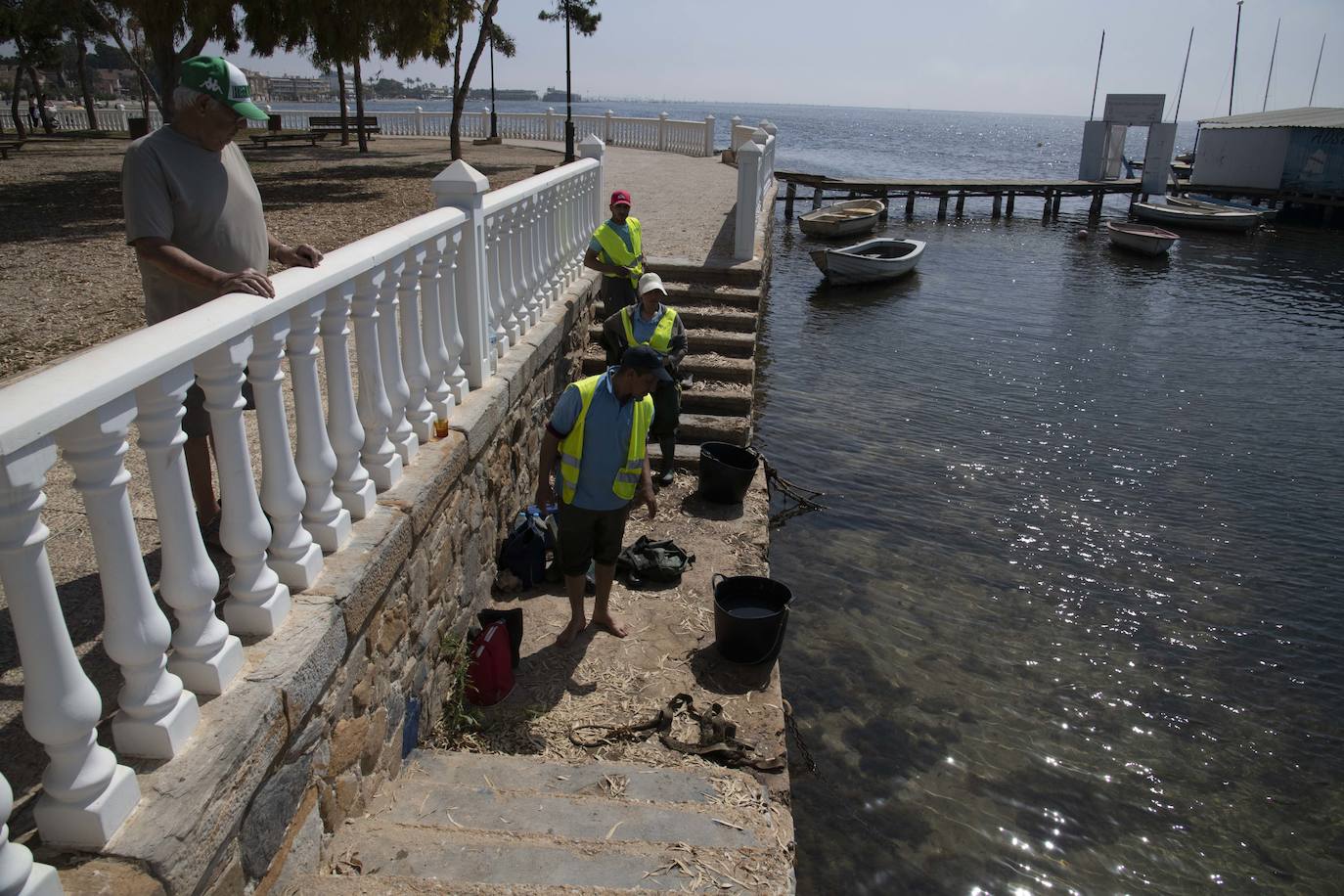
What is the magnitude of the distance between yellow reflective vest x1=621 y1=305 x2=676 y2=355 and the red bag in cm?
283

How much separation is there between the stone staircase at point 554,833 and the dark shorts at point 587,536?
1.50 meters

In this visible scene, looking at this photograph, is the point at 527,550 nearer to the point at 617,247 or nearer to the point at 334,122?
the point at 617,247

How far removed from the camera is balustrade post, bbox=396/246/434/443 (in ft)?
13.3

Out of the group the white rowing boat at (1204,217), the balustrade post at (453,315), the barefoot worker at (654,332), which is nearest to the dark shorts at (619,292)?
the barefoot worker at (654,332)

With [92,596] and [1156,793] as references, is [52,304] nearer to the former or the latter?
[92,596]

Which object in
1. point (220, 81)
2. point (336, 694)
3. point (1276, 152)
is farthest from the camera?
point (1276, 152)

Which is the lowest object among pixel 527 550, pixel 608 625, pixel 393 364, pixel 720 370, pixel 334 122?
pixel 608 625

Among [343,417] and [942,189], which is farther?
[942,189]

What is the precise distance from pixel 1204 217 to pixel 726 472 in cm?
3261

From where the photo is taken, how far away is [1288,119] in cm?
3953

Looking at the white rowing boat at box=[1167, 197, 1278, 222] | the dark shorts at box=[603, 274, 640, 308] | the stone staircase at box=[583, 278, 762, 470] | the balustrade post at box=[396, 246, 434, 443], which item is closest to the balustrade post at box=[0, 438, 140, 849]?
the balustrade post at box=[396, 246, 434, 443]

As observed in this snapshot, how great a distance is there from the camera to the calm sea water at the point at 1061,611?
17.5 ft

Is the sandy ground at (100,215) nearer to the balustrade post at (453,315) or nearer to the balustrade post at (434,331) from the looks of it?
the balustrade post at (453,315)

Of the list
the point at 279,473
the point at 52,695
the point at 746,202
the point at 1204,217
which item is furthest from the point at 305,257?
the point at 1204,217
